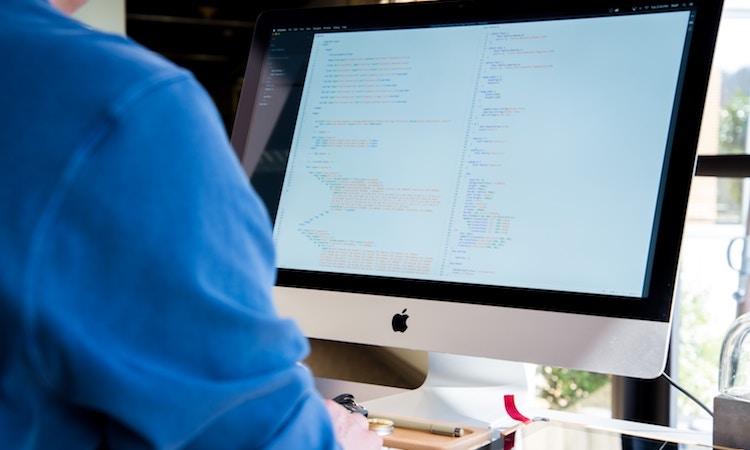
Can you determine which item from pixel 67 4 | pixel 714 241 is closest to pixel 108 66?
pixel 67 4

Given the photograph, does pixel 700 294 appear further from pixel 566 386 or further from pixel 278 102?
pixel 278 102

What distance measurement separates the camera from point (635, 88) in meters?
0.86

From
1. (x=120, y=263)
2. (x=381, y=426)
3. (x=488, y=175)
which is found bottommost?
(x=381, y=426)

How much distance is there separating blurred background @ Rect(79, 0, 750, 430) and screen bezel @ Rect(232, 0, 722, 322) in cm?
14

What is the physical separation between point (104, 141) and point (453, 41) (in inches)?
24.8

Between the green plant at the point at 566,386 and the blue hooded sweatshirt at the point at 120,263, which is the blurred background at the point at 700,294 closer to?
the green plant at the point at 566,386

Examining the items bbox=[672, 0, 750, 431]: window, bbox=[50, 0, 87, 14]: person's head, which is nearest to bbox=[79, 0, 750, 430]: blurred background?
bbox=[672, 0, 750, 431]: window

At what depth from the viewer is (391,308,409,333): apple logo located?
0.93 metres

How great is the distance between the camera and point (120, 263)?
0.40m

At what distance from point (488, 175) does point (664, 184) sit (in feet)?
0.55

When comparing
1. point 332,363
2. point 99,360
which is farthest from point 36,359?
point 332,363

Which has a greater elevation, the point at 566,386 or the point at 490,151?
the point at 490,151

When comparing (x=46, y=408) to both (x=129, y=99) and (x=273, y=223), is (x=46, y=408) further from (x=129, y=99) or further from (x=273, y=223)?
(x=273, y=223)

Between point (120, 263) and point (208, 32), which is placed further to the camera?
point (208, 32)
